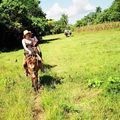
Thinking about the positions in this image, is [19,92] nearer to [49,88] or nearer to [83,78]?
[49,88]

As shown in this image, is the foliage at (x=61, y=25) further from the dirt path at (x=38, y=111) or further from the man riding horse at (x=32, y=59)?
the dirt path at (x=38, y=111)

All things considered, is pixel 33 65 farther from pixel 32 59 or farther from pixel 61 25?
pixel 61 25

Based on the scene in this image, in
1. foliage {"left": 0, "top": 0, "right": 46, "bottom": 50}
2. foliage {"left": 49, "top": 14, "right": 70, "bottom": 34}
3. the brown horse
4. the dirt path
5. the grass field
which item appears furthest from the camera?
foliage {"left": 49, "top": 14, "right": 70, "bottom": 34}

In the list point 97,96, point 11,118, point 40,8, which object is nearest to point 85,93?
point 97,96

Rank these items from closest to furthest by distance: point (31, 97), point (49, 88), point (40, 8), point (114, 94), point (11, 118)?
point (11, 118) → point (114, 94) → point (31, 97) → point (49, 88) → point (40, 8)

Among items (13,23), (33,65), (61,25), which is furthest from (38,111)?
(61,25)

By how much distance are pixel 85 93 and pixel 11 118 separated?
10.4ft

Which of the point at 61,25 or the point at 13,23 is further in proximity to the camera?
the point at 61,25

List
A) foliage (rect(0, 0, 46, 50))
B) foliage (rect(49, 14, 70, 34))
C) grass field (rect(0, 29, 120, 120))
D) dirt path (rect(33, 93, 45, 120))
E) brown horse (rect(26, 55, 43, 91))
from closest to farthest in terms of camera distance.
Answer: grass field (rect(0, 29, 120, 120)) < dirt path (rect(33, 93, 45, 120)) < brown horse (rect(26, 55, 43, 91)) < foliage (rect(0, 0, 46, 50)) < foliage (rect(49, 14, 70, 34))

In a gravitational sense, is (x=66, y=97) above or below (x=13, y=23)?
below

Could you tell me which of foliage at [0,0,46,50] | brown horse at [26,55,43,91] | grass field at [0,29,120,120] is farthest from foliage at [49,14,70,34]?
brown horse at [26,55,43,91]

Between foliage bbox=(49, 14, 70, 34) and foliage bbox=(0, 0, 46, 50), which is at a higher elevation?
foliage bbox=(0, 0, 46, 50)

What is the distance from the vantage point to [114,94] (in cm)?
946

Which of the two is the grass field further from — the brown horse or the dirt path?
the brown horse
